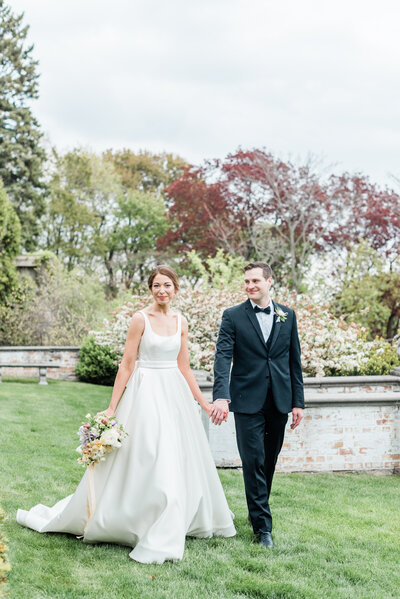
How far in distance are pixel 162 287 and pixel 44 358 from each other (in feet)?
44.0

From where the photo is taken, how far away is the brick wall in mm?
17359

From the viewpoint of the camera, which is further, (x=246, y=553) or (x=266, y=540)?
(x=266, y=540)

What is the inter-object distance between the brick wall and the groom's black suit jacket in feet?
43.9

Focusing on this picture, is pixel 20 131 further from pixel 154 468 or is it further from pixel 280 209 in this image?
pixel 154 468

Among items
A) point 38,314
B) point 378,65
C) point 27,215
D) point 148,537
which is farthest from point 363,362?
point 27,215

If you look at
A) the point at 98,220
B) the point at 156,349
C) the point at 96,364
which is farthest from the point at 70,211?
the point at 156,349

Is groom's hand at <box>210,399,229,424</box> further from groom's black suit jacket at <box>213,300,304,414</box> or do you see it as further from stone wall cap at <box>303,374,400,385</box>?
stone wall cap at <box>303,374,400,385</box>

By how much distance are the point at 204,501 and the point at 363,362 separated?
6682 mm

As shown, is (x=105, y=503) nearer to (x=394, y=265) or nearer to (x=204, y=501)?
(x=204, y=501)

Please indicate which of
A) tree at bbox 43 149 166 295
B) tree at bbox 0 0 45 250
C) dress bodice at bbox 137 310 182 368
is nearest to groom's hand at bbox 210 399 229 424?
dress bodice at bbox 137 310 182 368

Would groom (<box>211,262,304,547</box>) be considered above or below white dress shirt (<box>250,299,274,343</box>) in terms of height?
A: below

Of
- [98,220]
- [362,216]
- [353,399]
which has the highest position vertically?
[98,220]

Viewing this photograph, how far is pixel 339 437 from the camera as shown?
23.7 ft

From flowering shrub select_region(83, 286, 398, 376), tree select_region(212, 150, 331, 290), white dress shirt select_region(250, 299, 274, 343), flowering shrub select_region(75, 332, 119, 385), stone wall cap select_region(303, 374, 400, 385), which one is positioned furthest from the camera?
tree select_region(212, 150, 331, 290)
